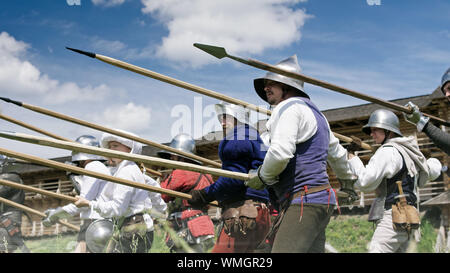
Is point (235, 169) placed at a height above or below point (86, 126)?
below

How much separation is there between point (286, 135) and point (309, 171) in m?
0.31

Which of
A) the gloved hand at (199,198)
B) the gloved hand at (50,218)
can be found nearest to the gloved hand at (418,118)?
the gloved hand at (199,198)

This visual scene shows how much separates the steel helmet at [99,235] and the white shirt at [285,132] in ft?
8.15

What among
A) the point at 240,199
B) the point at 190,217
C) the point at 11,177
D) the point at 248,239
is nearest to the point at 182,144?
the point at 190,217

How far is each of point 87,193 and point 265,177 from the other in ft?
9.10

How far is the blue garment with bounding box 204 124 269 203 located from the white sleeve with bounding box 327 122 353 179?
Answer: 2.55 feet

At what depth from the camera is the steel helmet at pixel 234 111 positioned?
5.43 metres

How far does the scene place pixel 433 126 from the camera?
5.29 metres

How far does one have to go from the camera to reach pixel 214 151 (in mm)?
20688

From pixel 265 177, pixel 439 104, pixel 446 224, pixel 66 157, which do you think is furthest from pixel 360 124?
pixel 265 177

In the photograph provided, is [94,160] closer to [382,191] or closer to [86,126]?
[86,126]

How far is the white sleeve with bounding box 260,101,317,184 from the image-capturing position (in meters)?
3.65

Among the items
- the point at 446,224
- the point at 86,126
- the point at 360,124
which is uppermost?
the point at 360,124

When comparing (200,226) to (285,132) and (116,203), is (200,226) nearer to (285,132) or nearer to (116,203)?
(116,203)
